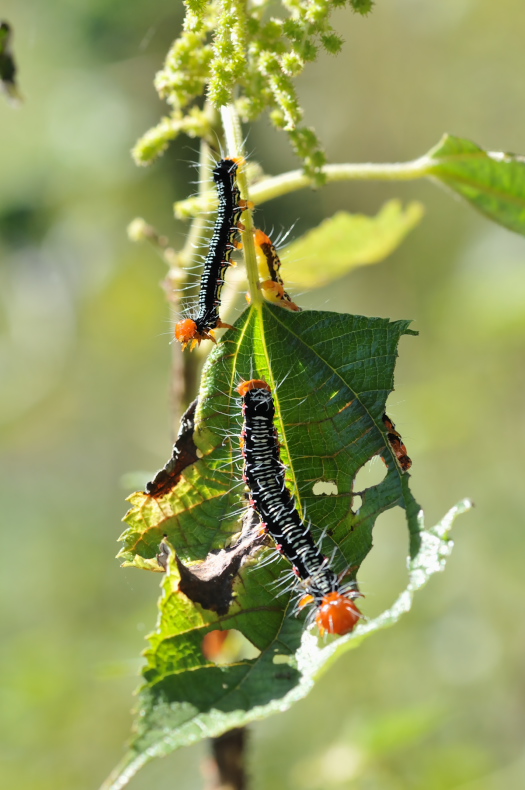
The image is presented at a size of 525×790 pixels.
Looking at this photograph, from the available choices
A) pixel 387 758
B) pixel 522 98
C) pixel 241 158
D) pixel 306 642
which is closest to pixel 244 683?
pixel 306 642

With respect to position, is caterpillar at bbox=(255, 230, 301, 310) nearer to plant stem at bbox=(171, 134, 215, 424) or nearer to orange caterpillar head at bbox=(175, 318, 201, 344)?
orange caterpillar head at bbox=(175, 318, 201, 344)

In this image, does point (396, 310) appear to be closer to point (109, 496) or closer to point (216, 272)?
point (109, 496)

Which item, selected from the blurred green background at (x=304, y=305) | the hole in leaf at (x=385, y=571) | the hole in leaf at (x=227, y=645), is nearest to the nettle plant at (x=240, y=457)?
the hole in leaf at (x=227, y=645)

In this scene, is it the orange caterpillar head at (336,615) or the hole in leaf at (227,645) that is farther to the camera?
the hole in leaf at (227,645)

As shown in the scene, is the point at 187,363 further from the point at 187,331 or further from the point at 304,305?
the point at 304,305

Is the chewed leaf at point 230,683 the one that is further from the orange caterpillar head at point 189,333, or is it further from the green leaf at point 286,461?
the orange caterpillar head at point 189,333

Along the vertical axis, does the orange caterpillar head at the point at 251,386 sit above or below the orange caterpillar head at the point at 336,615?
above

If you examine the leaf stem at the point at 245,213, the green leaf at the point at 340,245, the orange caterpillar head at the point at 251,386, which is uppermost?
the green leaf at the point at 340,245
